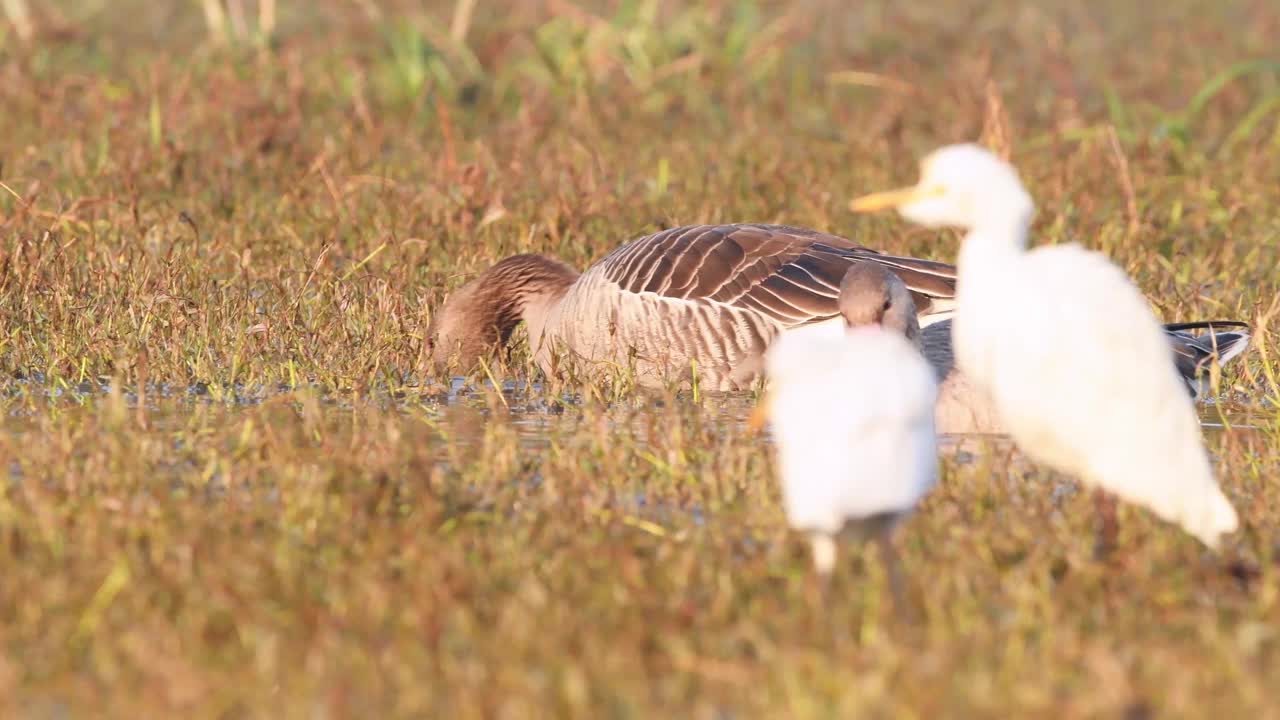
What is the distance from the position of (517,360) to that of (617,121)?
4.85 meters

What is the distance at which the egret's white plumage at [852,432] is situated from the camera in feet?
14.1

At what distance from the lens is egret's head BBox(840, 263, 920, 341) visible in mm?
6730

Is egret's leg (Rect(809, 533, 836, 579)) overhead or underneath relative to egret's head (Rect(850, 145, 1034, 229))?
underneath

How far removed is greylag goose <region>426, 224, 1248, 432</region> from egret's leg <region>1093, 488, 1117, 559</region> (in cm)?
243

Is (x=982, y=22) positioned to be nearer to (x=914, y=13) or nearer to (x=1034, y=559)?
(x=914, y=13)

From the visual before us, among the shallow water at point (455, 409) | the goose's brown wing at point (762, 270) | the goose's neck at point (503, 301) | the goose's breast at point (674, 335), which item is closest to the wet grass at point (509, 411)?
the shallow water at point (455, 409)

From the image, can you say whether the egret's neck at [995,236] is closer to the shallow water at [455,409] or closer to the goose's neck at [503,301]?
the shallow water at [455,409]

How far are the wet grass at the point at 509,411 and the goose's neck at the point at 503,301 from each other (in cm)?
22

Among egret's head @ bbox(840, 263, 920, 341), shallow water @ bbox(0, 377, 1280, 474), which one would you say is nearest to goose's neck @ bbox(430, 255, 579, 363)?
shallow water @ bbox(0, 377, 1280, 474)

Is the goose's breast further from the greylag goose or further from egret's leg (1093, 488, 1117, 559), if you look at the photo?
egret's leg (1093, 488, 1117, 559)

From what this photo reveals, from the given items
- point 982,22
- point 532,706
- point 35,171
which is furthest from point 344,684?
point 982,22

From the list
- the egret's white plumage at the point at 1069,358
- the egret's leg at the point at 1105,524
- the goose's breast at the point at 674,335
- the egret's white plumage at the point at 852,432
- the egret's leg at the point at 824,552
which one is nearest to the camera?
the egret's white plumage at the point at 852,432

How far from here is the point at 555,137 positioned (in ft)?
40.7

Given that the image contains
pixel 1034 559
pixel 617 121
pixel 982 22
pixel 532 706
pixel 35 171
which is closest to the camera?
pixel 532 706
